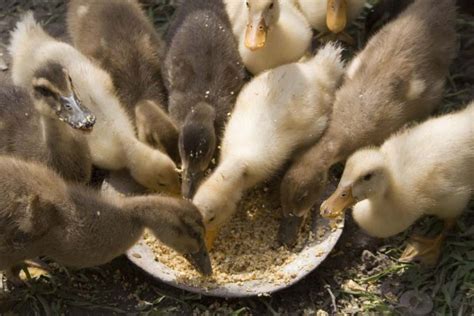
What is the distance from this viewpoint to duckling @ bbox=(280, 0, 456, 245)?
3.46 m

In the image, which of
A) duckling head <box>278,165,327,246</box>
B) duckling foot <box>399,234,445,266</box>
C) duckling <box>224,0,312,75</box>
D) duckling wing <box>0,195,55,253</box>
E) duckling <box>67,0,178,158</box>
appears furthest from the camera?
duckling <box>67,0,178,158</box>

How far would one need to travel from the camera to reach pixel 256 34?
3.70 meters

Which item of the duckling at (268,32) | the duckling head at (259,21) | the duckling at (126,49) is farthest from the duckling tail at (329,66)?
the duckling at (126,49)

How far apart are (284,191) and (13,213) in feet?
3.99

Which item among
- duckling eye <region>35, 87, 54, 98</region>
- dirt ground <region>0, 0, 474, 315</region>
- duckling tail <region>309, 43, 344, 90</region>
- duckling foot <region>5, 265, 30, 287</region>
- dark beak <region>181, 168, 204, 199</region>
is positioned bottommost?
dirt ground <region>0, 0, 474, 315</region>

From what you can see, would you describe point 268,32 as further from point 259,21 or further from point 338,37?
point 338,37

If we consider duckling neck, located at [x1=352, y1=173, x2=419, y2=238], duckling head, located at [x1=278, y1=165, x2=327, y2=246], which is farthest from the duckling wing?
duckling neck, located at [x1=352, y1=173, x2=419, y2=238]

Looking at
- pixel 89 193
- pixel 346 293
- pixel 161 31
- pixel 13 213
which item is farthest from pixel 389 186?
pixel 161 31

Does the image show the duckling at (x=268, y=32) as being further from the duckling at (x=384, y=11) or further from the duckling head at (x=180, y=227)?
the duckling head at (x=180, y=227)

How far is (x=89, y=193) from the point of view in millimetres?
3215

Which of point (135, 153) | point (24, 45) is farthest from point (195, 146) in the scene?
point (24, 45)

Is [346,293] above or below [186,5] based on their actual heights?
below

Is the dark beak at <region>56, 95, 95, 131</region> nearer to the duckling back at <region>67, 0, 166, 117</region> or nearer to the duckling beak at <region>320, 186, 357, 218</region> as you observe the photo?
the duckling back at <region>67, 0, 166, 117</region>

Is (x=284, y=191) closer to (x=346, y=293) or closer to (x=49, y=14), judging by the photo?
(x=346, y=293)
